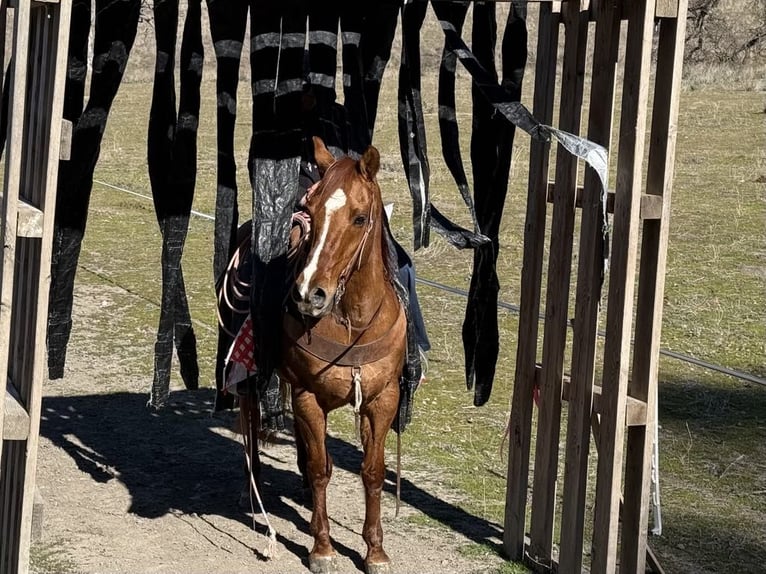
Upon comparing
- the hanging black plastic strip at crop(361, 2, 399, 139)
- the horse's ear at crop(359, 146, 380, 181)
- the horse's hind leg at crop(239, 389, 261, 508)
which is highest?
the hanging black plastic strip at crop(361, 2, 399, 139)

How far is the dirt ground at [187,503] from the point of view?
5426 millimetres

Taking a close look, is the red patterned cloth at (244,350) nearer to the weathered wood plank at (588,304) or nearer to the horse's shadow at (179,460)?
the horse's shadow at (179,460)

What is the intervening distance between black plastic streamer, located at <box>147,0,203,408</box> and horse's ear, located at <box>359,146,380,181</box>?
769 millimetres

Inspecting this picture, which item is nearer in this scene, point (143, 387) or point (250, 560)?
point (250, 560)

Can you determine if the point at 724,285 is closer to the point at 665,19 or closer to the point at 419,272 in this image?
the point at 419,272

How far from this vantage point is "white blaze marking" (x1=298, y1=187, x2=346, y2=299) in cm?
453

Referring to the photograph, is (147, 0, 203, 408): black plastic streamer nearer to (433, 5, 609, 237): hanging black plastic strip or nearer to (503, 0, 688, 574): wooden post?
(433, 5, 609, 237): hanging black plastic strip

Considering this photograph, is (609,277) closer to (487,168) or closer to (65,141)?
(487,168)

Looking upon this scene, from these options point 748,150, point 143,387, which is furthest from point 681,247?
point 143,387

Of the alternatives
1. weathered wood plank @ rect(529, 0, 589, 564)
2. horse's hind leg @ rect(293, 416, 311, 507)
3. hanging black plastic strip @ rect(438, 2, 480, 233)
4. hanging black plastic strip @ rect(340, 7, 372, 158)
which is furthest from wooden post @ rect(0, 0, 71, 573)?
weathered wood plank @ rect(529, 0, 589, 564)

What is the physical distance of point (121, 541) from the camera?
218 inches

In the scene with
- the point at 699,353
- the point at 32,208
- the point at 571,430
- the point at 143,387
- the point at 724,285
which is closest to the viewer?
the point at 32,208

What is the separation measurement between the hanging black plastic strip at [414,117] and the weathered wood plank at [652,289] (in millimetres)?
973

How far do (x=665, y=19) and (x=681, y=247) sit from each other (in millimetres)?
8213
